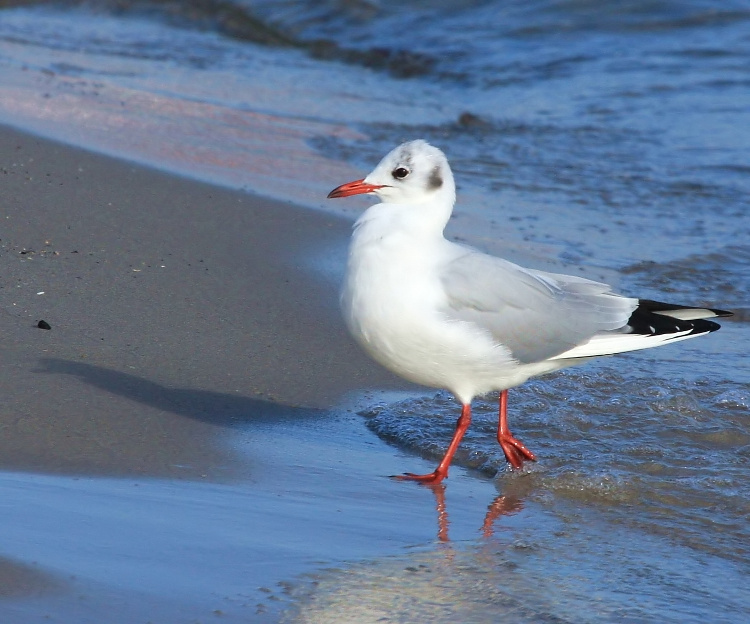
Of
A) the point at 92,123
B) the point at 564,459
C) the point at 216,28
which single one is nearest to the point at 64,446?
the point at 564,459

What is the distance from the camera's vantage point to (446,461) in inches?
165

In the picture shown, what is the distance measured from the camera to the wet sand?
304 cm

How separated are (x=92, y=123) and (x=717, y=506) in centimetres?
570

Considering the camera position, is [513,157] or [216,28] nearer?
[513,157]

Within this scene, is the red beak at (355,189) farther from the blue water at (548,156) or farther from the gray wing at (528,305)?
the blue water at (548,156)

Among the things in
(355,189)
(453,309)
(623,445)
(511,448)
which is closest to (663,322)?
(623,445)

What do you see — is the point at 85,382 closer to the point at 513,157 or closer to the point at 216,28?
the point at 513,157

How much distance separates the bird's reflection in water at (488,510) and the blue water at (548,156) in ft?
0.25

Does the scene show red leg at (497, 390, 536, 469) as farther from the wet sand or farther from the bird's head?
the bird's head

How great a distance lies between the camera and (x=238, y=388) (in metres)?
4.61

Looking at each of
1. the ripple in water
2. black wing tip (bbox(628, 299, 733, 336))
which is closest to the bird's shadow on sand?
the ripple in water

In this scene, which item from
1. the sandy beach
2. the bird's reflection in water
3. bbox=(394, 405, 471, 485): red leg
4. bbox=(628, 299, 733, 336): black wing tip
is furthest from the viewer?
bbox=(628, 299, 733, 336): black wing tip

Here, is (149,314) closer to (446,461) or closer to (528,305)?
(446,461)

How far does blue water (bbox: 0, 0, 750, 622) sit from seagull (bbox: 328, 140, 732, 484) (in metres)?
0.36
